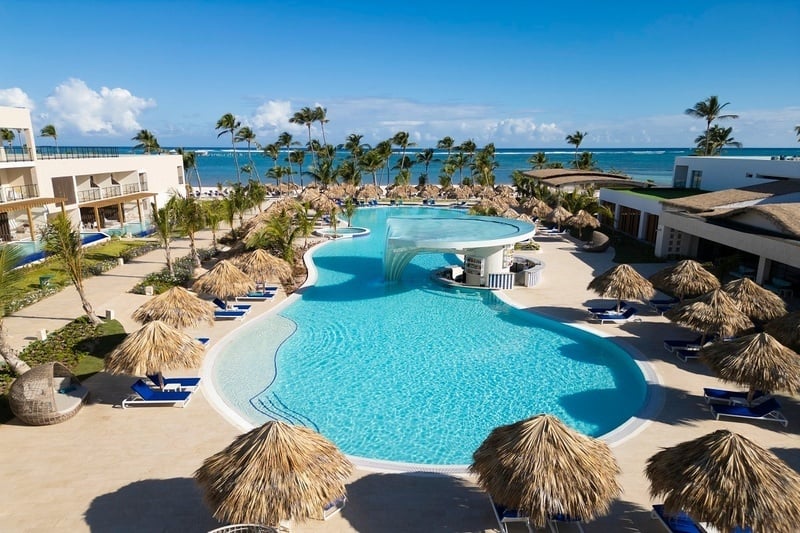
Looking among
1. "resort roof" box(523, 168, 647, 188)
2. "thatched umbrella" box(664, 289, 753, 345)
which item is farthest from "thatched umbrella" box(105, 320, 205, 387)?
"resort roof" box(523, 168, 647, 188)

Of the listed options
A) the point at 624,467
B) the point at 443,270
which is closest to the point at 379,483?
the point at 624,467

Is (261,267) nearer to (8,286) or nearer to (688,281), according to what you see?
(8,286)

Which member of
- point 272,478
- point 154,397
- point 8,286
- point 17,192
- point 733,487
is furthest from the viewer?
Answer: point 17,192

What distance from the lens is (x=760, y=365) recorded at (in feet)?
35.5

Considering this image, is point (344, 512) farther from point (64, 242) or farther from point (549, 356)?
point (64, 242)

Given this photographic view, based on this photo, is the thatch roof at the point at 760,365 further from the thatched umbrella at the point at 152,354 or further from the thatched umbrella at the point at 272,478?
the thatched umbrella at the point at 152,354

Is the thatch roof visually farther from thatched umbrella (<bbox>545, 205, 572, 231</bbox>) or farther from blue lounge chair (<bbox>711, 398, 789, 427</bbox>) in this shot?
thatched umbrella (<bbox>545, 205, 572, 231</bbox>)

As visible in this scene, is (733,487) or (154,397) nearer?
(733,487)

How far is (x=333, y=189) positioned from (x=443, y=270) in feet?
99.6

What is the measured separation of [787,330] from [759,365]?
3.07 metres

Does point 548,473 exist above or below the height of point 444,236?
below

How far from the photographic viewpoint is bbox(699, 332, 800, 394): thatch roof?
10.6 metres

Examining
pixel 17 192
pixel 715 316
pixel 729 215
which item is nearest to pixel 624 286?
pixel 715 316

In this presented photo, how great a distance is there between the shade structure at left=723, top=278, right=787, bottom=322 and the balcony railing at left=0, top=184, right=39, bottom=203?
107 ft
